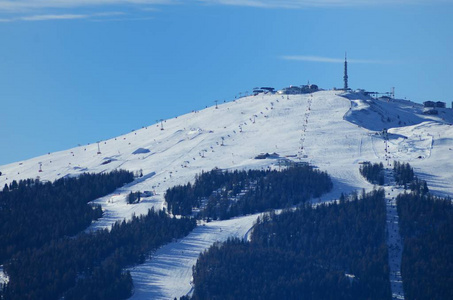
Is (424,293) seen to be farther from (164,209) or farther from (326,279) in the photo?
(164,209)

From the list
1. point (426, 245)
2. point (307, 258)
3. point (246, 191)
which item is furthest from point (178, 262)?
point (426, 245)

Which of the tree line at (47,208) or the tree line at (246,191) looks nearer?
the tree line at (47,208)

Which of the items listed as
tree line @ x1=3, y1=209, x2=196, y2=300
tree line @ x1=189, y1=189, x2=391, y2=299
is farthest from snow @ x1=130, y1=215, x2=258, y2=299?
tree line @ x1=189, y1=189, x2=391, y2=299

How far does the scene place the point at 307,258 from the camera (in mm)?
149500

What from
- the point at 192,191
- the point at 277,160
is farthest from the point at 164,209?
the point at 277,160

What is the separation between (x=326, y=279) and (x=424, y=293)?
13804 mm

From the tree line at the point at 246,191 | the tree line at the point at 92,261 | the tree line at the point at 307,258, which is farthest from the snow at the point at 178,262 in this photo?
the tree line at the point at 246,191

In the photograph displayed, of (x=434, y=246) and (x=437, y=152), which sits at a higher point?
(x=437, y=152)

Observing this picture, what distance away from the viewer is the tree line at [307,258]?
465ft

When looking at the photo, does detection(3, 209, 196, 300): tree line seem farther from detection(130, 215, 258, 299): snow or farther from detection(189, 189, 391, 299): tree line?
detection(189, 189, 391, 299): tree line

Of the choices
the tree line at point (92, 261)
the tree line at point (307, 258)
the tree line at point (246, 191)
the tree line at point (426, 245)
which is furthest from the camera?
the tree line at point (246, 191)

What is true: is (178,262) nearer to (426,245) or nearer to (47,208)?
(47,208)

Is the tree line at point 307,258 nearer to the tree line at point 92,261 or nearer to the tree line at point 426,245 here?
the tree line at point 426,245

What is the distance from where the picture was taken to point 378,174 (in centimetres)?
18112
